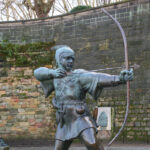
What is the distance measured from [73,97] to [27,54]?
971 cm

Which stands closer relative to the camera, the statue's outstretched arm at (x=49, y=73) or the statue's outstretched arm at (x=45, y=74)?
the statue's outstretched arm at (x=49, y=73)

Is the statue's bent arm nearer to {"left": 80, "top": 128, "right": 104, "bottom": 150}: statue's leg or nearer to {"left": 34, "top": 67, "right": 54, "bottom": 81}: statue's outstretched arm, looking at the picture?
{"left": 34, "top": 67, "right": 54, "bottom": 81}: statue's outstretched arm

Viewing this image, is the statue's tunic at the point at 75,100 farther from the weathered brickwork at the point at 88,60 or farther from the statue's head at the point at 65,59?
the weathered brickwork at the point at 88,60

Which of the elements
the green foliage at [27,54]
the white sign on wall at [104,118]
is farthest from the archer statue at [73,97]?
the green foliage at [27,54]

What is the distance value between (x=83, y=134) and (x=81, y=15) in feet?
31.3

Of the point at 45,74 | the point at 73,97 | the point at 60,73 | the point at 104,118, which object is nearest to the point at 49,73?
the point at 45,74

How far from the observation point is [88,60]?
43.4ft

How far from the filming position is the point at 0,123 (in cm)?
1391

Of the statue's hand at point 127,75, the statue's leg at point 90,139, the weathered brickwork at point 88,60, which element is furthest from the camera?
the weathered brickwork at point 88,60

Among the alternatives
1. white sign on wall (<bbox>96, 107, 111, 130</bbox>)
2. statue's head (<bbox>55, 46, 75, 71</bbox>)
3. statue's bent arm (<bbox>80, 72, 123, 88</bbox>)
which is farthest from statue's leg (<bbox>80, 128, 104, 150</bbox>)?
white sign on wall (<bbox>96, 107, 111, 130</bbox>)

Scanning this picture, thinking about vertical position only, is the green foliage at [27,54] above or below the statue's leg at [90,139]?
above

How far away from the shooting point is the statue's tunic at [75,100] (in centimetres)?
462

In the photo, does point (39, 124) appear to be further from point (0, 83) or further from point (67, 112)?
point (67, 112)

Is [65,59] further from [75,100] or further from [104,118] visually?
[104,118]
